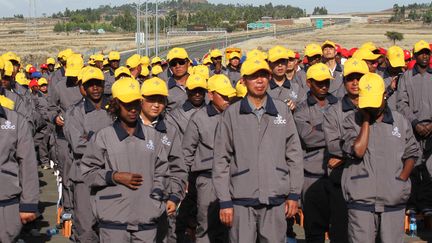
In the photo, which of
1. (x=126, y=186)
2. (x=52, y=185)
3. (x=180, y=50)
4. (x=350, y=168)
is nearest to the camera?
(x=126, y=186)

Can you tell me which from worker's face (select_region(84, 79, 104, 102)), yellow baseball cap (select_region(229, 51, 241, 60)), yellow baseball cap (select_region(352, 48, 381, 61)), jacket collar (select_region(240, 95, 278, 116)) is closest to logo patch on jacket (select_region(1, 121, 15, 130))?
worker's face (select_region(84, 79, 104, 102))

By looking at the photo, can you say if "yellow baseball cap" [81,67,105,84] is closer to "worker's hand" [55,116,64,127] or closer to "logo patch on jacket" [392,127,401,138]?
"worker's hand" [55,116,64,127]

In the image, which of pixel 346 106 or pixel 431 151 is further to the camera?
pixel 431 151

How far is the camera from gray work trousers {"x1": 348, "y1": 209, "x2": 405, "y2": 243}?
705 cm

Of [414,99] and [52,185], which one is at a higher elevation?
[414,99]

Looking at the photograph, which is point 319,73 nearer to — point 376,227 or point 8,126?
point 376,227

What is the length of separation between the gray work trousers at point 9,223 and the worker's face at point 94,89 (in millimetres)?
1786

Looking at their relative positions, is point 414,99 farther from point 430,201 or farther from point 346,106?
point 346,106

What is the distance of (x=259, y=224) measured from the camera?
7.00 m

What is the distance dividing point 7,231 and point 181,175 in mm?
1708

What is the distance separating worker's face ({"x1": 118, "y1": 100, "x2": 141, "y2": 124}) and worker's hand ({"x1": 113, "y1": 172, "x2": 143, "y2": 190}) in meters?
0.48

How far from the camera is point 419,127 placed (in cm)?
927

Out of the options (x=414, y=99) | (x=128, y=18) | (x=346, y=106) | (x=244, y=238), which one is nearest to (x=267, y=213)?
(x=244, y=238)

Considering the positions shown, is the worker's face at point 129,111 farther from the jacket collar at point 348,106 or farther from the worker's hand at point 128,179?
Result: the jacket collar at point 348,106
